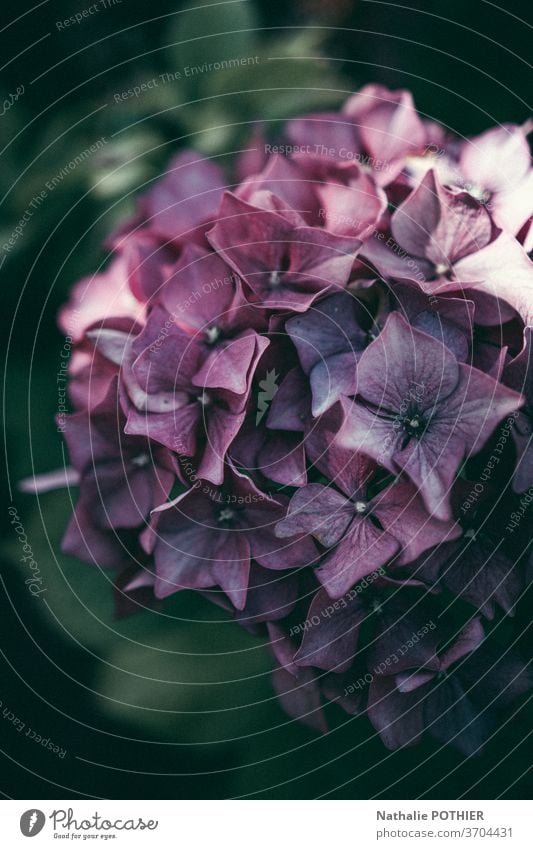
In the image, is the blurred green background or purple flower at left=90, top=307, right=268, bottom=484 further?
the blurred green background

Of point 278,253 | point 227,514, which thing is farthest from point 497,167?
point 227,514

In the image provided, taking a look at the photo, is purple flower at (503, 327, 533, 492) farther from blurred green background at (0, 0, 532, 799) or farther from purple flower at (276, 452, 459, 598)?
blurred green background at (0, 0, 532, 799)

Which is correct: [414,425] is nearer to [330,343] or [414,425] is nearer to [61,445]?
[330,343]

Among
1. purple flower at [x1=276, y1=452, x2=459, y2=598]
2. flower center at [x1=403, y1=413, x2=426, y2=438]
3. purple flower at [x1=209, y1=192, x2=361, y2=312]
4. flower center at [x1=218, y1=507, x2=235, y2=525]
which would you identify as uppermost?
purple flower at [x1=209, y1=192, x2=361, y2=312]

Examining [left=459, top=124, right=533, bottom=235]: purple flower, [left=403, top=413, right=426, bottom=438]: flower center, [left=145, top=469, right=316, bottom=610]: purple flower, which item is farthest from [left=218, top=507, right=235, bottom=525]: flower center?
[left=459, top=124, right=533, bottom=235]: purple flower

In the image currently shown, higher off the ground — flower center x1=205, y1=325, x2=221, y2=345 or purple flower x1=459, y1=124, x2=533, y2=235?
purple flower x1=459, y1=124, x2=533, y2=235

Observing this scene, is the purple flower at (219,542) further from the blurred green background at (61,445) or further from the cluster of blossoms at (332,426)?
the blurred green background at (61,445)

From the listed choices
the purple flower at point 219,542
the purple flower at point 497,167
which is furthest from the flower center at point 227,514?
the purple flower at point 497,167

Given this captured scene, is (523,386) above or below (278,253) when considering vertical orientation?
below

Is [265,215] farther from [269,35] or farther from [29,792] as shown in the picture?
[29,792]
